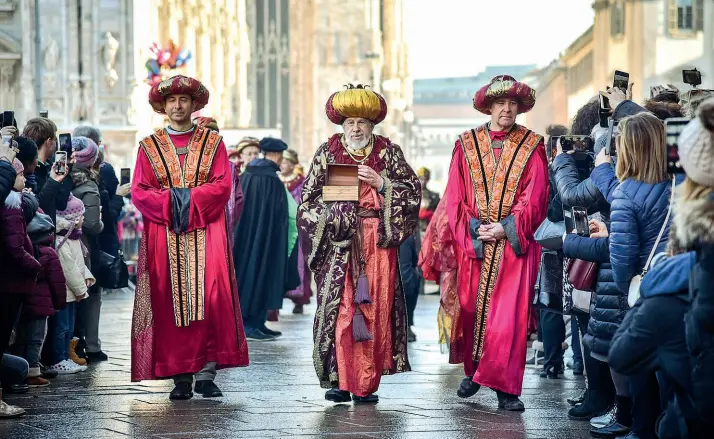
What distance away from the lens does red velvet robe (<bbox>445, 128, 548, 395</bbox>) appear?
31.4 feet

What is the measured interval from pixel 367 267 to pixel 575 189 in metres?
1.55

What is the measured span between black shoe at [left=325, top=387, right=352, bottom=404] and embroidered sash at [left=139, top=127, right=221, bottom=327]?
90 centimetres

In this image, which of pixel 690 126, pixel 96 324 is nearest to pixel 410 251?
pixel 96 324

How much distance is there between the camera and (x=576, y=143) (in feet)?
30.7

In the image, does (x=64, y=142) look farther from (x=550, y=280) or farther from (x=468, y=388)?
(x=550, y=280)

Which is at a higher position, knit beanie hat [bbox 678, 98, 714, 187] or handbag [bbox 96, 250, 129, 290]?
knit beanie hat [bbox 678, 98, 714, 187]

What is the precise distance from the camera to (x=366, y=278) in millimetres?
9922

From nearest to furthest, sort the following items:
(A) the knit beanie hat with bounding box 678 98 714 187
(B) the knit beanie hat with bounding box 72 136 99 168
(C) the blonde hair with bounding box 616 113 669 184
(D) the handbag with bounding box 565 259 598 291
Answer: (A) the knit beanie hat with bounding box 678 98 714 187, (C) the blonde hair with bounding box 616 113 669 184, (D) the handbag with bounding box 565 259 598 291, (B) the knit beanie hat with bounding box 72 136 99 168

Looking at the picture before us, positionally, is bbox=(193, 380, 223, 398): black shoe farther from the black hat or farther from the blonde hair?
the black hat

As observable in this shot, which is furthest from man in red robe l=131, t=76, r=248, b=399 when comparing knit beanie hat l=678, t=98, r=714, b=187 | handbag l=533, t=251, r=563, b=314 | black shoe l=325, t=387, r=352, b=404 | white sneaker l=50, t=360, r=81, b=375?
knit beanie hat l=678, t=98, r=714, b=187

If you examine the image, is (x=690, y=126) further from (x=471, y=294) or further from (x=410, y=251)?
(x=410, y=251)

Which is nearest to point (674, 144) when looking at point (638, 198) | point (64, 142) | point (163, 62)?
point (638, 198)

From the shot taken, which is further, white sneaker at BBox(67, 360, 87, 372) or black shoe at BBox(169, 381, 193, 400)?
white sneaker at BBox(67, 360, 87, 372)

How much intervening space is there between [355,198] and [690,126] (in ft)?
13.4
